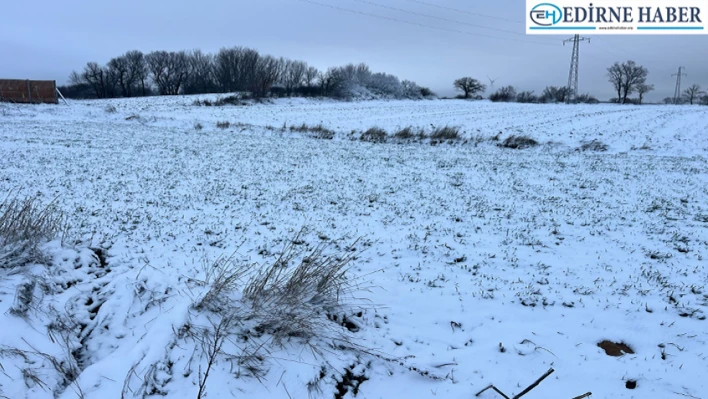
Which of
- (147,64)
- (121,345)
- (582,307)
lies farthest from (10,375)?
(147,64)

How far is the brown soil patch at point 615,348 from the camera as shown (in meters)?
4.10

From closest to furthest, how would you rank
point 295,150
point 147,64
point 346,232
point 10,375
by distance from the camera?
point 10,375 → point 346,232 → point 295,150 → point 147,64

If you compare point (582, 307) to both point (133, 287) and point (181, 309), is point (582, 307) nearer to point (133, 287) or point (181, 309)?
point (181, 309)

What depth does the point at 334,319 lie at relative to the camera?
468 centimetres

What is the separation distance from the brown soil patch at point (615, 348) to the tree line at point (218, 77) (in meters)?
69.1

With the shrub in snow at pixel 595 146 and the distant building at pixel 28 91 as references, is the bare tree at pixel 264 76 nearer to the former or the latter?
the distant building at pixel 28 91

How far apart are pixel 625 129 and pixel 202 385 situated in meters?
33.5

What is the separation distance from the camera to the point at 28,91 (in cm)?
3438

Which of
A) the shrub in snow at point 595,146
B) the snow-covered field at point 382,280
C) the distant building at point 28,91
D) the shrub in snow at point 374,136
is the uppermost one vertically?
the distant building at point 28,91

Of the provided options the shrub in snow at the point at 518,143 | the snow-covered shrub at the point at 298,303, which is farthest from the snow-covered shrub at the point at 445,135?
the snow-covered shrub at the point at 298,303

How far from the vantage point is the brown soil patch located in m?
4.10

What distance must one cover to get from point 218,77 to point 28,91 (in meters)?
53.8

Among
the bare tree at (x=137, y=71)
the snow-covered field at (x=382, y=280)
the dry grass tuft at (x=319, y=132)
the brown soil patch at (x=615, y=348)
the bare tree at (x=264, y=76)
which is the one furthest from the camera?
the bare tree at (x=137, y=71)

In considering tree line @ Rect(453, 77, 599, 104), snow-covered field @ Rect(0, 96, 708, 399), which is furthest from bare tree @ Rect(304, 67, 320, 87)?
snow-covered field @ Rect(0, 96, 708, 399)
